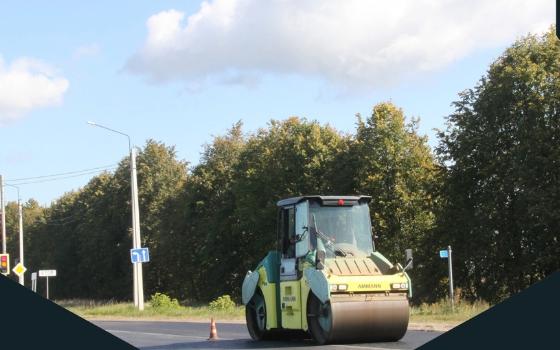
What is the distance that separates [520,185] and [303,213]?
24382 mm

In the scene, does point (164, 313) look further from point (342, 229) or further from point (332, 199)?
point (332, 199)

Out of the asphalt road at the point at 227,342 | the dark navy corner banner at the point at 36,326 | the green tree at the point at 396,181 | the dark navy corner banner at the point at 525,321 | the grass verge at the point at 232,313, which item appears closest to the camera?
the dark navy corner banner at the point at 525,321

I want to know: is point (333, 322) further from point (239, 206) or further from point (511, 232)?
point (239, 206)

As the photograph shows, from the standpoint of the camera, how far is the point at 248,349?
1549cm

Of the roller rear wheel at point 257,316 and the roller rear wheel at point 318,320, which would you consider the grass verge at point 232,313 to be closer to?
the roller rear wheel at point 257,316

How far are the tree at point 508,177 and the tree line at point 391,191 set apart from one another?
0.06m

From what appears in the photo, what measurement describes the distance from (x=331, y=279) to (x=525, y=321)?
7843 mm

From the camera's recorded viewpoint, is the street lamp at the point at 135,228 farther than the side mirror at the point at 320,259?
Yes

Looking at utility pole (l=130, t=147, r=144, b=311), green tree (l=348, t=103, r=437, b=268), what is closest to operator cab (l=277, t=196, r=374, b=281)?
utility pole (l=130, t=147, r=144, b=311)

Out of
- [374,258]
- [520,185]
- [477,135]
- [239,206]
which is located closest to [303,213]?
[374,258]

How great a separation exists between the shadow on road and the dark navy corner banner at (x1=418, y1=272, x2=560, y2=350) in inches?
335

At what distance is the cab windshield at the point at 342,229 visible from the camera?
15.4 m

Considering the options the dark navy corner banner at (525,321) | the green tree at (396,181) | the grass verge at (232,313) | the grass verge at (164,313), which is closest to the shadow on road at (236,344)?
the grass verge at (232,313)

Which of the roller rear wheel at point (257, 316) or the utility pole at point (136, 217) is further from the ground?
the utility pole at point (136, 217)
